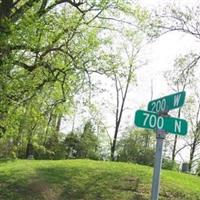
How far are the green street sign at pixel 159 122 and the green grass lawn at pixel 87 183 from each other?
1246 centimetres

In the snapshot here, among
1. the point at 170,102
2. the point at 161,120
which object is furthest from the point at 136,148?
the point at 161,120

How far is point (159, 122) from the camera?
565cm

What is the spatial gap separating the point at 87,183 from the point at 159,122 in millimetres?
14384

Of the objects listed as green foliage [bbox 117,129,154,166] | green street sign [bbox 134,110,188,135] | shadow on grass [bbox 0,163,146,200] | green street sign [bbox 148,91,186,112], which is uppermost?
green foliage [bbox 117,129,154,166]

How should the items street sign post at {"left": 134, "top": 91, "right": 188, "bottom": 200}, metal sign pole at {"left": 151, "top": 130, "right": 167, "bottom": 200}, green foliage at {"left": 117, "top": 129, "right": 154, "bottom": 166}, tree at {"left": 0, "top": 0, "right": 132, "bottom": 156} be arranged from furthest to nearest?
green foliage at {"left": 117, "top": 129, "right": 154, "bottom": 166} < tree at {"left": 0, "top": 0, "right": 132, "bottom": 156} < street sign post at {"left": 134, "top": 91, "right": 188, "bottom": 200} < metal sign pole at {"left": 151, "top": 130, "right": 167, "bottom": 200}

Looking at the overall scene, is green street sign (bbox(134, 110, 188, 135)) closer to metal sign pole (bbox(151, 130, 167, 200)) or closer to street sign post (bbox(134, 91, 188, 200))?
street sign post (bbox(134, 91, 188, 200))

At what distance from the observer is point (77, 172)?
21.4 meters

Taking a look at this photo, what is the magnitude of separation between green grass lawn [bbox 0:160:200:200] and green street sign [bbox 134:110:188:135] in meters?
12.5

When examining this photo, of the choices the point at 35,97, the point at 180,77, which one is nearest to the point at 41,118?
the point at 35,97

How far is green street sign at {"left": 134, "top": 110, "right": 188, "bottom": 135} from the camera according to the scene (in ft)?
18.5

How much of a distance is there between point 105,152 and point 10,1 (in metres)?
29.8

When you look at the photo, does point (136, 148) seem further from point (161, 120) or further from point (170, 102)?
point (161, 120)

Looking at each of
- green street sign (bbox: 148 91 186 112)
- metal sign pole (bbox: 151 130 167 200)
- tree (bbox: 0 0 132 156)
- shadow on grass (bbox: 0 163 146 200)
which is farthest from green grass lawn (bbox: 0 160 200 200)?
metal sign pole (bbox: 151 130 167 200)

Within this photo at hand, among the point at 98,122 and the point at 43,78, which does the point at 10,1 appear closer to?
the point at 43,78
